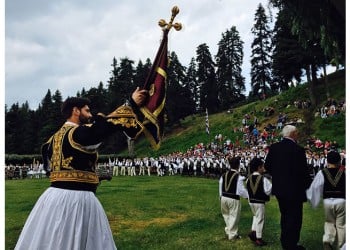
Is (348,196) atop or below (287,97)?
below

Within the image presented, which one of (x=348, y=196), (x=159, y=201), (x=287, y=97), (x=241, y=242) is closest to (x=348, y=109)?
(x=348, y=196)

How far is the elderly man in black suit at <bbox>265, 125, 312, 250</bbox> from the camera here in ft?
19.4

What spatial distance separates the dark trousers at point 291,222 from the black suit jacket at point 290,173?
9 centimetres

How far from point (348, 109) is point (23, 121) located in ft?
95.1

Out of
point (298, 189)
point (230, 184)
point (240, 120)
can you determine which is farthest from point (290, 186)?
point (240, 120)

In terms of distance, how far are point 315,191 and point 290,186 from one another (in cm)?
39

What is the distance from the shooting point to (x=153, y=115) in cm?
330

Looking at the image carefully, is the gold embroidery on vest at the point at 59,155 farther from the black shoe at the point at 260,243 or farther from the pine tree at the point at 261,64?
the pine tree at the point at 261,64

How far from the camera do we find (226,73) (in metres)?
45.1

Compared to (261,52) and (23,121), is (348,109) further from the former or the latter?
(261,52)

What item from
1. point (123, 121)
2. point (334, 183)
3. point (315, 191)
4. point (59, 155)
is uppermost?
point (123, 121)

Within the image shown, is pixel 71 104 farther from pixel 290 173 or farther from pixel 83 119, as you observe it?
A: pixel 290 173

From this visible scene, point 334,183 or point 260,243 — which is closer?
point 334,183

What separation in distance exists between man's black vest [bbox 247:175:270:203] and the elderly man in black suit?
4.46 ft
